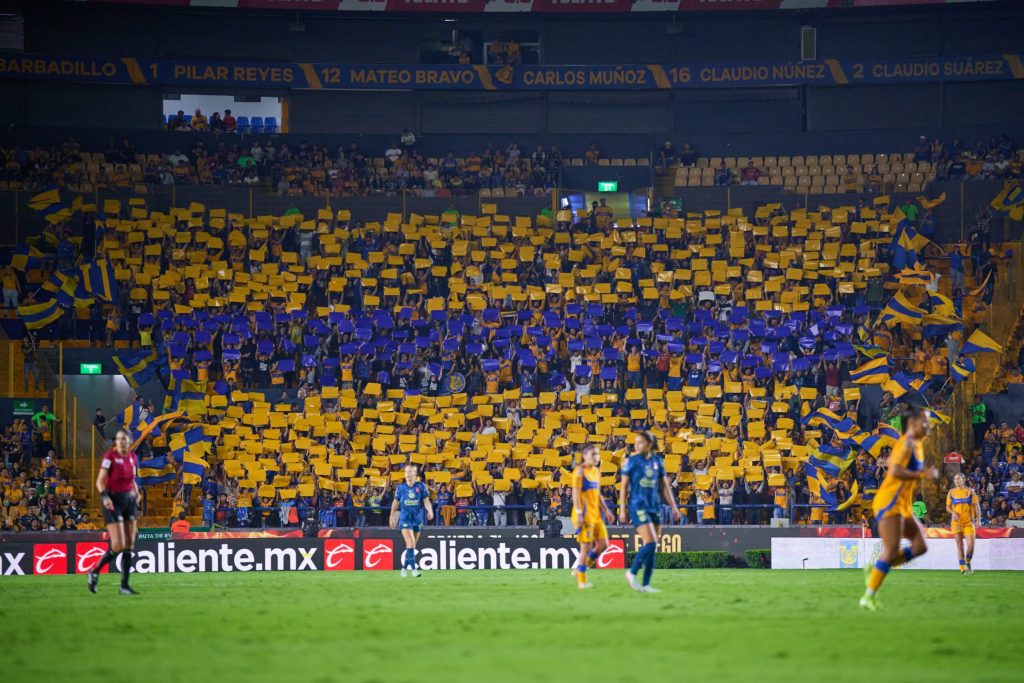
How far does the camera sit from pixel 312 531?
102ft

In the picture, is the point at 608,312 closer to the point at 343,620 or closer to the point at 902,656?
the point at 343,620

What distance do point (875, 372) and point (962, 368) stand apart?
2334mm

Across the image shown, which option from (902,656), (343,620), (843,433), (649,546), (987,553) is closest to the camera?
(902,656)

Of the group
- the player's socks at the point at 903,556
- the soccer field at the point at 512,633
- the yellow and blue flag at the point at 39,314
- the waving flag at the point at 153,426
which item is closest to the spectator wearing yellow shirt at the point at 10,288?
the yellow and blue flag at the point at 39,314

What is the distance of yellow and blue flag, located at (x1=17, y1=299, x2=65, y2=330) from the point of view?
130 ft

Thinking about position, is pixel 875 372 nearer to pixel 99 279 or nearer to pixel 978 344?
pixel 978 344

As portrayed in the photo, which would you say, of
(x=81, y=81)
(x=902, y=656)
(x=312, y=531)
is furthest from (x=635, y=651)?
(x=81, y=81)

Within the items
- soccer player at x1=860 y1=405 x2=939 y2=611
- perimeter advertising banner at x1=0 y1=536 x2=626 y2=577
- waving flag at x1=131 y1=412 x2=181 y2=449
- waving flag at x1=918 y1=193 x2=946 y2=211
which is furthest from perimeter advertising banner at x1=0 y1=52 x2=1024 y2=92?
soccer player at x1=860 y1=405 x2=939 y2=611

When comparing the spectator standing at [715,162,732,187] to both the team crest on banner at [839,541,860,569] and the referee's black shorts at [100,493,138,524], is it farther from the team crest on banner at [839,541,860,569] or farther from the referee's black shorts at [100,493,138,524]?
the referee's black shorts at [100,493,138,524]

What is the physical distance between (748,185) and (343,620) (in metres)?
31.9

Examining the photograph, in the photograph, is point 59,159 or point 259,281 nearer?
point 259,281

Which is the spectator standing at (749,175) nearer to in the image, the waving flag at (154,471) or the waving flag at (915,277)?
the waving flag at (915,277)

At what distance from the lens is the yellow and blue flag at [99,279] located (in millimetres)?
40344

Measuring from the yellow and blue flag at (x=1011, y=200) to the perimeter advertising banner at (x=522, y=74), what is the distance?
6119 millimetres
